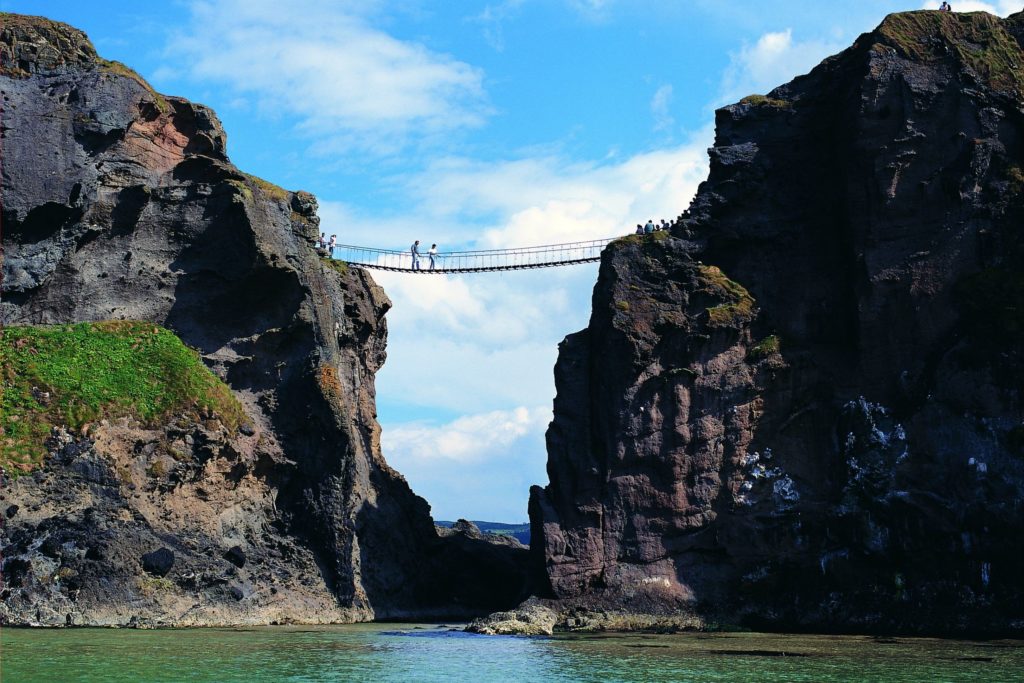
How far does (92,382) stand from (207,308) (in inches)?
341

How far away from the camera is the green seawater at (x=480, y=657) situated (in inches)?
1356

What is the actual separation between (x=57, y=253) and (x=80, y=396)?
908cm

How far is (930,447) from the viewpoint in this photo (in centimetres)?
5612

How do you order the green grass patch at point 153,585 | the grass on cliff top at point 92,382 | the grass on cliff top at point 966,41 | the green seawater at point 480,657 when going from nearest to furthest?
the green seawater at point 480,657 < the green grass patch at point 153,585 < the grass on cliff top at point 92,382 < the grass on cliff top at point 966,41

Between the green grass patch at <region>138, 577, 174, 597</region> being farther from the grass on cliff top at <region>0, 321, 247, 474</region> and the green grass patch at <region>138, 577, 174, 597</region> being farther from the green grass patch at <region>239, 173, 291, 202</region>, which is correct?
the green grass patch at <region>239, 173, 291, 202</region>

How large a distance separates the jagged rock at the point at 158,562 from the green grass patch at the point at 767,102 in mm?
36983

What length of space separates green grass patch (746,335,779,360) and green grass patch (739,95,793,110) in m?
12.7

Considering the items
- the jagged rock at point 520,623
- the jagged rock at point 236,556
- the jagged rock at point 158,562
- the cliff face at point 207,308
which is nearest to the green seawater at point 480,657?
the jagged rock at point 520,623

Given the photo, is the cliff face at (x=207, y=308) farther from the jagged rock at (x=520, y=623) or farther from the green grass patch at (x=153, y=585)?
the jagged rock at (x=520, y=623)

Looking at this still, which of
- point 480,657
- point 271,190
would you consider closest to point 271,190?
point 271,190

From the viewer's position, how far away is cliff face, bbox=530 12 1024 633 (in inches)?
2173

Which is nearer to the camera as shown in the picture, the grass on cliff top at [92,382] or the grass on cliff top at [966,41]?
the grass on cliff top at [92,382]

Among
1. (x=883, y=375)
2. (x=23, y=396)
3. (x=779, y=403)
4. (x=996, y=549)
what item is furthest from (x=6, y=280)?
(x=996, y=549)

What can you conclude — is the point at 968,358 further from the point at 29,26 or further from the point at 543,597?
the point at 29,26
